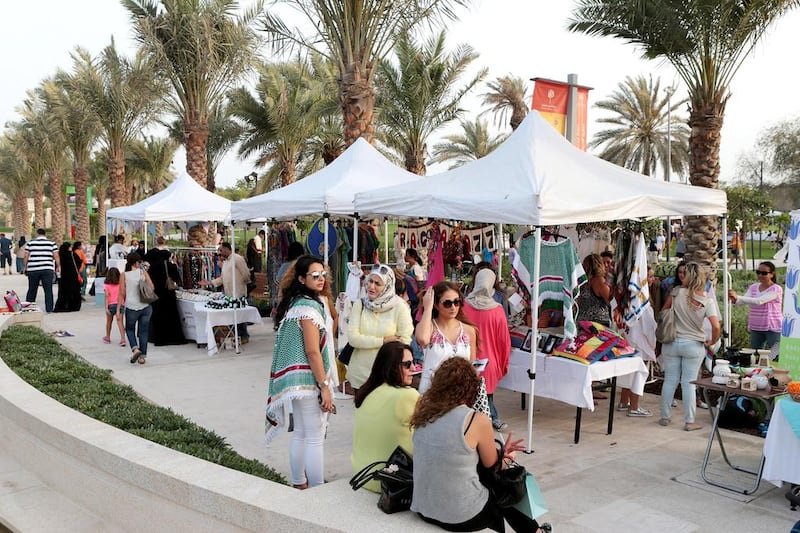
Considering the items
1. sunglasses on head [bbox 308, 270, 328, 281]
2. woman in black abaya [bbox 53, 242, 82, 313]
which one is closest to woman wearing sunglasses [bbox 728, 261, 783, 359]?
sunglasses on head [bbox 308, 270, 328, 281]

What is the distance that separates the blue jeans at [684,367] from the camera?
6.67 metres

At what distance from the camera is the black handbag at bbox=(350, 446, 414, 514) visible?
10.8ft

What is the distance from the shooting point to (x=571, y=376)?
20.7 ft

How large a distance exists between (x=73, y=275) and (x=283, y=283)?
13.2 meters

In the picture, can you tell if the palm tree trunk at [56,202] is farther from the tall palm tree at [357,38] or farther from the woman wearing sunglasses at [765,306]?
the woman wearing sunglasses at [765,306]

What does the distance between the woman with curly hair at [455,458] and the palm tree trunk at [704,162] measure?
34.3 feet

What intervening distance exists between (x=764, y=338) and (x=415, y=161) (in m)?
15.8

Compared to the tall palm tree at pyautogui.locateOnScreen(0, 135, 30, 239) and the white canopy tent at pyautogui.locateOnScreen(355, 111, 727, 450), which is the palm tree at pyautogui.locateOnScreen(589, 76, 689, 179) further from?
the tall palm tree at pyautogui.locateOnScreen(0, 135, 30, 239)

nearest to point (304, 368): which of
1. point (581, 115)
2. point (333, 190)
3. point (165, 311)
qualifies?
point (333, 190)

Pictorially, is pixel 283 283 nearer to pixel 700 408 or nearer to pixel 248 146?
pixel 700 408

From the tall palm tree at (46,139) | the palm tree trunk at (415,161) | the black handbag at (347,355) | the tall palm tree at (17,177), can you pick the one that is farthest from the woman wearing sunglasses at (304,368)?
the tall palm tree at (17,177)

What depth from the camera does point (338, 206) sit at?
895 centimetres

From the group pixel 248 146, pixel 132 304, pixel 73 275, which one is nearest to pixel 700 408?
pixel 132 304

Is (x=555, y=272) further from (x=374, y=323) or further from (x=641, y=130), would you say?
→ (x=641, y=130)
